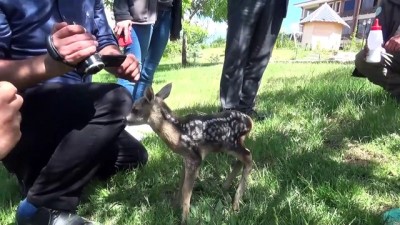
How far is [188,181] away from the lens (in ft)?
8.09

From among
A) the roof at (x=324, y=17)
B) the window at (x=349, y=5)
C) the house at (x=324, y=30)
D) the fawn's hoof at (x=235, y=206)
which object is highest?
the fawn's hoof at (x=235, y=206)

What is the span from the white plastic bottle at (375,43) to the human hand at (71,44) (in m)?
2.73

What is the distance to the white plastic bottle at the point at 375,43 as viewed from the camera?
154 inches

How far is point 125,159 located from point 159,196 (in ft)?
1.38

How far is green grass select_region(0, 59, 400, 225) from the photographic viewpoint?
8.48 feet

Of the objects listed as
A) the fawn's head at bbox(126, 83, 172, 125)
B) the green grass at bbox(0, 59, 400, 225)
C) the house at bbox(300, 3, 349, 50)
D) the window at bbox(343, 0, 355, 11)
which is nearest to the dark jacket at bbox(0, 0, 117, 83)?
the fawn's head at bbox(126, 83, 172, 125)

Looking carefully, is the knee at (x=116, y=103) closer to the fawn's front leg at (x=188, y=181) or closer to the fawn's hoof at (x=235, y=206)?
the fawn's front leg at (x=188, y=181)

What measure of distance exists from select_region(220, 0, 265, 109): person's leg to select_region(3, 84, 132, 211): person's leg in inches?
72.1

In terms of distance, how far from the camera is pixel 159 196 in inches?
115

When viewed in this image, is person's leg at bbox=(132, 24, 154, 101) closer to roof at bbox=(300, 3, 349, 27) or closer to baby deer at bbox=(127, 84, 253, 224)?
baby deer at bbox=(127, 84, 253, 224)

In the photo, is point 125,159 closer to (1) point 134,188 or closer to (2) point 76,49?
(1) point 134,188

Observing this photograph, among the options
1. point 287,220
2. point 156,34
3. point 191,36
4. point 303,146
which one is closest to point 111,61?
point 287,220

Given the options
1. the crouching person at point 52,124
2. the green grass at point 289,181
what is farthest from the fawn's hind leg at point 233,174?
the crouching person at point 52,124

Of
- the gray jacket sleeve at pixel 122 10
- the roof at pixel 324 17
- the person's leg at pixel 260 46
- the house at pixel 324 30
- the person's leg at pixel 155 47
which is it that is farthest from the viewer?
the roof at pixel 324 17
